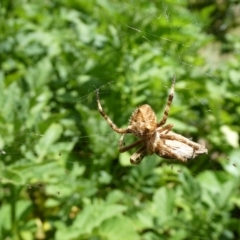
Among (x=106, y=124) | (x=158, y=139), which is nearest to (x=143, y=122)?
(x=158, y=139)

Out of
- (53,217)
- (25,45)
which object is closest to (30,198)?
(53,217)

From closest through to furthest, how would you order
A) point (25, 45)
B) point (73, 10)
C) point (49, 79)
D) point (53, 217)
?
point (53, 217)
point (49, 79)
point (25, 45)
point (73, 10)

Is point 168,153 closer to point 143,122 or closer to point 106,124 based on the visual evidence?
point 143,122

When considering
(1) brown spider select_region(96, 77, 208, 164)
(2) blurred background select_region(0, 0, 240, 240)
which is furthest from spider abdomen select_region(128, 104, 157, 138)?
(2) blurred background select_region(0, 0, 240, 240)

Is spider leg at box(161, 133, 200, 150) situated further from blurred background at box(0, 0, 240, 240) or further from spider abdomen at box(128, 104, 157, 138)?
blurred background at box(0, 0, 240, 240)

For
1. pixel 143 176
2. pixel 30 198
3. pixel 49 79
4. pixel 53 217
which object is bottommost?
pixel 30 198

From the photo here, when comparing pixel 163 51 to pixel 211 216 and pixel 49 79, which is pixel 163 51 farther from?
pixel 211 216

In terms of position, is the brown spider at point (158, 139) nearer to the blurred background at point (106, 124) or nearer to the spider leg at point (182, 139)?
the spider leg at point (182, 139)
